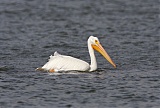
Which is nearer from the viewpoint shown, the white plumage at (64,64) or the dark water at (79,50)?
the dark water at (79,50)

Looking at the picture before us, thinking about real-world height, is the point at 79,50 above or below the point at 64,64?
below

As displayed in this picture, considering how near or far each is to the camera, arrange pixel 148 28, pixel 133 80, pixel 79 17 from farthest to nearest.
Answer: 1. pixel 79 17
2. pixel 148 28
3. pixel 133 80

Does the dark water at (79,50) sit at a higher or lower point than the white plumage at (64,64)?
lower

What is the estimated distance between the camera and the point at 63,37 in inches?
714

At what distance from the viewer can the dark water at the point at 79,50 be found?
10523mm

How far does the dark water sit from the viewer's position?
34.5 ft

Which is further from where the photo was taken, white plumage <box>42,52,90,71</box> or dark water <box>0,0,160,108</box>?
white plumage <box>42,52,90,71</box>

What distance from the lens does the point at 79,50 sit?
15898 millimetres

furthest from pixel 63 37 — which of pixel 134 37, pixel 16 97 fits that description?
pixel 16 97

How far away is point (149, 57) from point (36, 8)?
11.6m

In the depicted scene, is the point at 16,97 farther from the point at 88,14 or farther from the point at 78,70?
the point at 88,14

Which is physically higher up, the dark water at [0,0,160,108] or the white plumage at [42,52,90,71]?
the white plumage at [42,52,90,71]

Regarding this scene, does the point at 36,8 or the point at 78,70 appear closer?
the point at 78,70

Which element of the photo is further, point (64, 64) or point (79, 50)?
point (79, 50)
